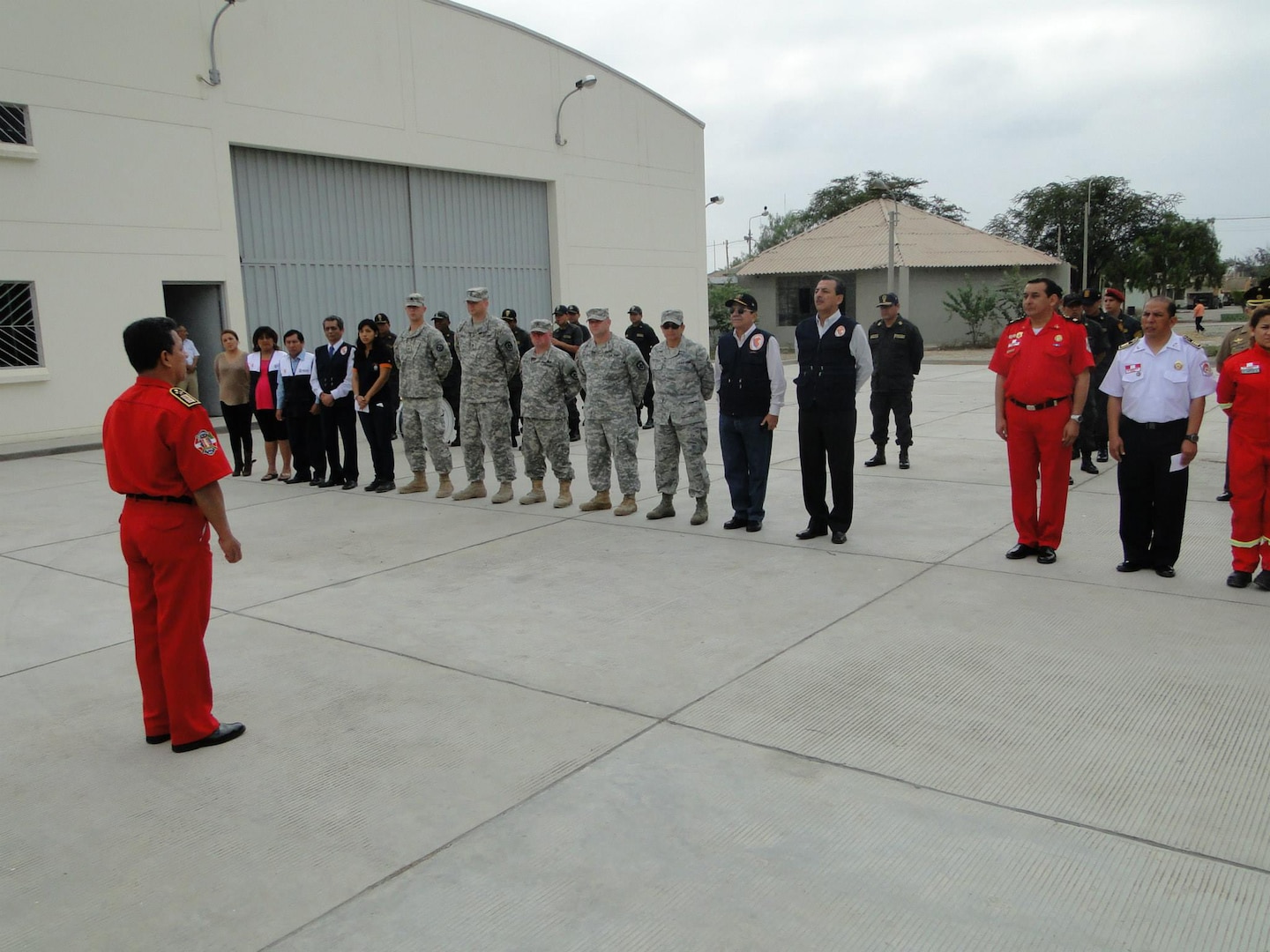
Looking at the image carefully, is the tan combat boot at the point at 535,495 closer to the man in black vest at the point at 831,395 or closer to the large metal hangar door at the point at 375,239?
the man in black vest at the point at 831,395

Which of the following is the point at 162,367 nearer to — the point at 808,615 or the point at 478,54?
the point at 808,615

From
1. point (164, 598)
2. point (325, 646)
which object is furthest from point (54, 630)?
point (164, 598)

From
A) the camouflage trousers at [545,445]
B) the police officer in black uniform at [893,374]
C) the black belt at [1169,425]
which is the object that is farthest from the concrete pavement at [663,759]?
the police officer in black uniform at [893,374]

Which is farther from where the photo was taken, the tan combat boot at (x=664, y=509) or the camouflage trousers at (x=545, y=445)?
the camouflage trousers at (x=545, y=445)

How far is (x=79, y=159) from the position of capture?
14664mm

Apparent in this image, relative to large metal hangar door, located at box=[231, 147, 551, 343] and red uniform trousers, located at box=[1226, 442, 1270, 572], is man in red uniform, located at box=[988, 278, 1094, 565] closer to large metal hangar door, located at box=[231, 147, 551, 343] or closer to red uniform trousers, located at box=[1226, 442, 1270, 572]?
red uniform trousers, located at box=[1226, 442, 1270, 572]

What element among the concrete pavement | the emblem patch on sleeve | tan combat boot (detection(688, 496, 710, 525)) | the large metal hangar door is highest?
the large metal hangar door

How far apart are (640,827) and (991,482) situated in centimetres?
700

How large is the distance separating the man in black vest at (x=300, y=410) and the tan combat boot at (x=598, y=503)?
3.30 m

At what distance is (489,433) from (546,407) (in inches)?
27.1

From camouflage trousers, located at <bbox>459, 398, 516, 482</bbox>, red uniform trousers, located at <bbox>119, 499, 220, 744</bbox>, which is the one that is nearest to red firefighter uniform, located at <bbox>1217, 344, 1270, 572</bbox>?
red uniform trousers, located at <bbox>119, 499, 220, 744</bbox>

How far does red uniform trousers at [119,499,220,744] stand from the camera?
395 centimetres

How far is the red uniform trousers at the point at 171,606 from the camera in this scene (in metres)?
3.95

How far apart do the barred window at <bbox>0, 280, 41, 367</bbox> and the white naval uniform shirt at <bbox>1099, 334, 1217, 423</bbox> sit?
14185 millimetres
